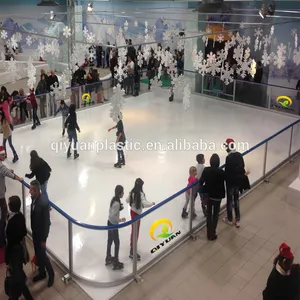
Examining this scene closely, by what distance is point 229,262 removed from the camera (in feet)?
19.4

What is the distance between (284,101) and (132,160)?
6.41m

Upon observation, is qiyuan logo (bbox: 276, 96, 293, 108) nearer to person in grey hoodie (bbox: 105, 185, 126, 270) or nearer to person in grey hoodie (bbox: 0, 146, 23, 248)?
person in grey hoodie (bbox: 105, 185, 126, 270)

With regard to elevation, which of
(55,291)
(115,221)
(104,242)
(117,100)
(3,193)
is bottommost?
(55,291)

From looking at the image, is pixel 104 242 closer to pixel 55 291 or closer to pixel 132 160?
pixel 55 291

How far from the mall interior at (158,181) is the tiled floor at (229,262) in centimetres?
2

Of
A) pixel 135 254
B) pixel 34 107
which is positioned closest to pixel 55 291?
pixel 135 254

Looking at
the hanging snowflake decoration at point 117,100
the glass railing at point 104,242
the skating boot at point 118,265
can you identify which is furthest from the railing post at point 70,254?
the hanging snowflake decoration at point 117,100

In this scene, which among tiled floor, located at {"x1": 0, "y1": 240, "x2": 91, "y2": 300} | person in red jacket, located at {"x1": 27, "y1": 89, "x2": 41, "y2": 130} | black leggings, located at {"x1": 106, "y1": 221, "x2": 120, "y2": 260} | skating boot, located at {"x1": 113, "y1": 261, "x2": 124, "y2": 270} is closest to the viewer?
tiled floor, located at {"x1": 0, "y1": 240, "x2": 91, "y2": 300}

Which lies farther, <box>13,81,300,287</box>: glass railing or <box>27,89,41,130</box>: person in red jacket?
<box>27,89,41,130</box>: person in red jacket

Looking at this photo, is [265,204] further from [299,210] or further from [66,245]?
[66,245]

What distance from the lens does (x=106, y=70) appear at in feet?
68.6

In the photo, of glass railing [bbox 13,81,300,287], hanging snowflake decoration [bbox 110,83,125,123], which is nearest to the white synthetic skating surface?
glass railing [bbox 13,81,300,287]

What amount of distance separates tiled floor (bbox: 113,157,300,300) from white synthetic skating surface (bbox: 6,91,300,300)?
0.35 m

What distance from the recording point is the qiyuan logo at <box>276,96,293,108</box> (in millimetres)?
13258
